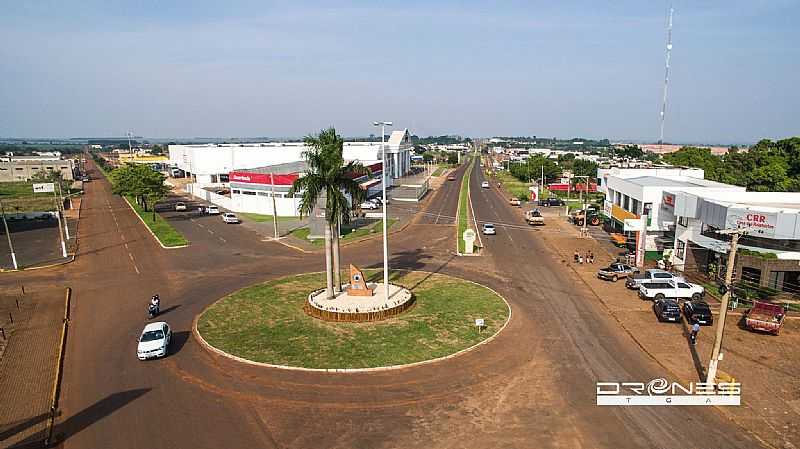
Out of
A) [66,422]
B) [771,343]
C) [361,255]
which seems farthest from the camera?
Answer: [361,255]

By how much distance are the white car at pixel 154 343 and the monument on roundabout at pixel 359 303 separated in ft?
27.2

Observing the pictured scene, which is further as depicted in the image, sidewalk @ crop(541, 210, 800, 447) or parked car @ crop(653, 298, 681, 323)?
parked car @ crop(653, 298, 681, 323)

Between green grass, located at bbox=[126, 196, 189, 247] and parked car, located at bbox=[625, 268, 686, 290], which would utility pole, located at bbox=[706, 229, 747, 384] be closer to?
parked car, located at bbox=[625, 268, 686, 290]


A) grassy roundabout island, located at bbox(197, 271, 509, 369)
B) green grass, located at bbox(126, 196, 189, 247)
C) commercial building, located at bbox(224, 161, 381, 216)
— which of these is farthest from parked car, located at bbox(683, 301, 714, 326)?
green grass, located at bbox(126, 196, 189, 247)

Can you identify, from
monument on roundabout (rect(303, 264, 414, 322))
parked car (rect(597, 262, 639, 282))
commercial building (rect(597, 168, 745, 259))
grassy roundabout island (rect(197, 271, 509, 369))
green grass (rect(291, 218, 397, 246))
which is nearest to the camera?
grassy roundabout island (rect(197, 271, 509, 369))

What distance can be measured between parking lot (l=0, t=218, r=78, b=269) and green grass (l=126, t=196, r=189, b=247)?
8.52 meters

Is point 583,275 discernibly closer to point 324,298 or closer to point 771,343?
point 771,343

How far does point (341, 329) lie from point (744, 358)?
837 inches

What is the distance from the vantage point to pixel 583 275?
38.7m

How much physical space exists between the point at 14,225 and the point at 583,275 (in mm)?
74728

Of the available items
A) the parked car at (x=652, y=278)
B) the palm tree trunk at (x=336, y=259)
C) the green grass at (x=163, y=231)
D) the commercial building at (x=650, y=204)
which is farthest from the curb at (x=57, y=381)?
the commercial building at (x=650, y=204)

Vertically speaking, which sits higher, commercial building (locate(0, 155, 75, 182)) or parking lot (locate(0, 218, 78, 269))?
commercial building (locate(0, 155, 75, 182))

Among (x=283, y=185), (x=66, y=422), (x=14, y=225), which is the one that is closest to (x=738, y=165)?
(x=283, y=185)

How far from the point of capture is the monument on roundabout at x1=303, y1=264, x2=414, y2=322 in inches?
1105
